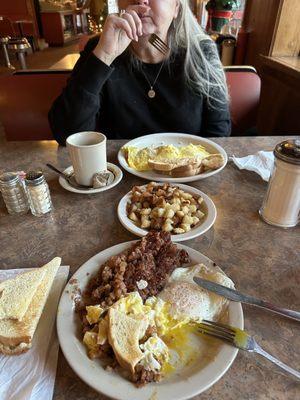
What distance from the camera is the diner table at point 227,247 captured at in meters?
0.49

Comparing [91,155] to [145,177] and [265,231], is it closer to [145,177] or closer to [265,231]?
[145,177]

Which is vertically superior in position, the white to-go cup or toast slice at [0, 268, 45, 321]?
the white to-go cup

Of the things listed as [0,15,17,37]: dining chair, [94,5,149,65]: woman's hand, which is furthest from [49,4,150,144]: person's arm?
[0,15,17,37]: dining chair

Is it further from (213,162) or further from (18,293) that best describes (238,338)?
(213,162)

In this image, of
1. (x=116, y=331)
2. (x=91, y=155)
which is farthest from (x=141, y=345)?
(x=91, y=155)

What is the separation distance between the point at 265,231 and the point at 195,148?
0.44m

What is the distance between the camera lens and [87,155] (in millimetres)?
918

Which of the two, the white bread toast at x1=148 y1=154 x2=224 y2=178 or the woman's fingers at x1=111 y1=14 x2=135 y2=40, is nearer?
the white bread toast at x1=148 y1=154 x2=224 y2=178

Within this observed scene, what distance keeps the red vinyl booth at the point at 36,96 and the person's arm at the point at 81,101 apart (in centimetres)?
50

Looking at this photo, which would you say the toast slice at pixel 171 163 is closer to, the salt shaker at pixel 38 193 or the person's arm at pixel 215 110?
the salt shaker at pixel 38 193

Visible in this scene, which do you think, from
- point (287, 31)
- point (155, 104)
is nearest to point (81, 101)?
point (155, 104)

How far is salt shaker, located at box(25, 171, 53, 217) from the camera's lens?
2.68 feet

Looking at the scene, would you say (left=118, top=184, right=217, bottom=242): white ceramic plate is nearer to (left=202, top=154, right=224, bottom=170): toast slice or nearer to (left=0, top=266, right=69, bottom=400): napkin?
(left=202, top=154, right=224, bottom=170): toast slice

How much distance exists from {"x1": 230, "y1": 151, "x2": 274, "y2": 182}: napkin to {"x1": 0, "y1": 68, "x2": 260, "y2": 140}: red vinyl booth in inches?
31.1
